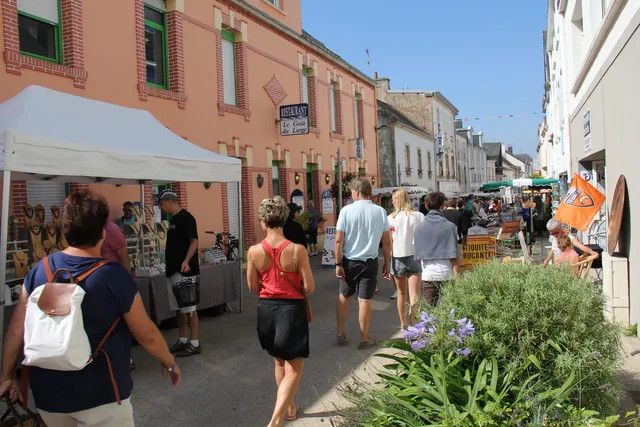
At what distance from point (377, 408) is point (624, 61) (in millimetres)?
5157

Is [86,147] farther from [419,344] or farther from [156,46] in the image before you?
[156,46]

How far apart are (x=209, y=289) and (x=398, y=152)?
72.8 ft

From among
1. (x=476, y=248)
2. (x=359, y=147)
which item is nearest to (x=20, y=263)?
(x=476, y=248)

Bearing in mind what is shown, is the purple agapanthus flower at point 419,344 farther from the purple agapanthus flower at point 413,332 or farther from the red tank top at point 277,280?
the red tank top at point 277,280

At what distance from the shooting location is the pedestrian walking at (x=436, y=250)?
554 cm

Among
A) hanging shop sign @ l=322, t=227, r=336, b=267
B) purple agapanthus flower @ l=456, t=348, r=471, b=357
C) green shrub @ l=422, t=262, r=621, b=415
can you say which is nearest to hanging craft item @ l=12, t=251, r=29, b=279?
green shrub @ l=422, t=262, r=621, b=415

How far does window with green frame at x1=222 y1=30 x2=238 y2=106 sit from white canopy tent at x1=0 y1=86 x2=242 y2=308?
15.8 ft

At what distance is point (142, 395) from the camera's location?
478cm

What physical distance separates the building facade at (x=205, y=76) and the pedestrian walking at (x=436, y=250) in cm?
371

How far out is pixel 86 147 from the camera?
17.9ft

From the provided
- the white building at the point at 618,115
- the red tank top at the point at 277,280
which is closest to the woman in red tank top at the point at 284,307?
the red tank top at the point at 277,280

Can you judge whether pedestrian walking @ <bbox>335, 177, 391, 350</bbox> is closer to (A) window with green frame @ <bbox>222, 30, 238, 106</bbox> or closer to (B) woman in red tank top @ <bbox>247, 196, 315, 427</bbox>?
(B) woman in red tank top @ <bbox>247, 196, 315, 427</bbox>

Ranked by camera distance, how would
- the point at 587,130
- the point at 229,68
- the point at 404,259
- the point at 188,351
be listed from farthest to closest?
1. the point at 229,68
2. the point at 587,130
3. the point at 404,259
4. the point at 188,351

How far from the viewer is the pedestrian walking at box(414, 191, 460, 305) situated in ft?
18.2
